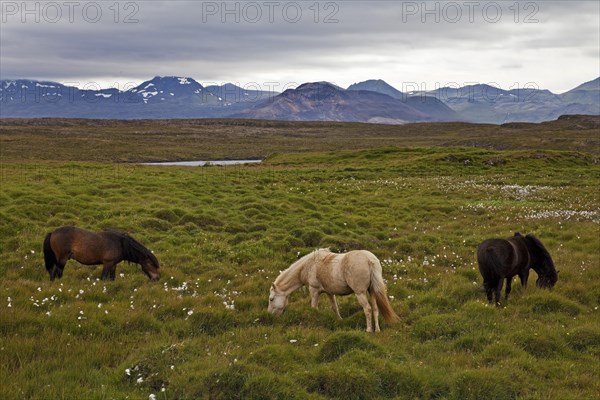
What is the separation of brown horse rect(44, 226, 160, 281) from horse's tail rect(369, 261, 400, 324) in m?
7.15

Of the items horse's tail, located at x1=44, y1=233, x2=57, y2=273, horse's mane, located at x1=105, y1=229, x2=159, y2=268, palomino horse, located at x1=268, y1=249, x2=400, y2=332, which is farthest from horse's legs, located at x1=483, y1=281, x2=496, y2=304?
horse's tail, located at x1=44, y1=233, x2=57, y2=273

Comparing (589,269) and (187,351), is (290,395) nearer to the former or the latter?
(187,351)

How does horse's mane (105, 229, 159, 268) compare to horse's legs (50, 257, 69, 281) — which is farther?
horse's mane (105, 229, 159, 268)

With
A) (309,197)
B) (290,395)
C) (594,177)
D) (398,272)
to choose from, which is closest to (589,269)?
(398,272)

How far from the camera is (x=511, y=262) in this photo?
12.7m

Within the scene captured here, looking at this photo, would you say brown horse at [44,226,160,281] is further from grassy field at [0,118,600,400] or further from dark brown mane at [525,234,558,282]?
dark brown mane at [525,234,558,282]

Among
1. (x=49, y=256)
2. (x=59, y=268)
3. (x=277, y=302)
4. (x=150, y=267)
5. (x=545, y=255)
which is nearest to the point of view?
(x=277, y=302)

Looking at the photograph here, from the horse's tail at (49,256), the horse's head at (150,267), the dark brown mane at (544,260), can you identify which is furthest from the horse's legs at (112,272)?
the dark brown mane at (544,260)

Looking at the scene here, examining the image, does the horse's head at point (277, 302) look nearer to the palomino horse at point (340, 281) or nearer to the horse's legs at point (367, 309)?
the palomino horse at point (340, 281)

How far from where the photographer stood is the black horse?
12531 millimetres

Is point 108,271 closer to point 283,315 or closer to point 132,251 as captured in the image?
point 132,251

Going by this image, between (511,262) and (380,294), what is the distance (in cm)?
411

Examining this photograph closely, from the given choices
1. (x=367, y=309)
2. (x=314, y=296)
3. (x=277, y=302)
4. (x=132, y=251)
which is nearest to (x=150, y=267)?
(x=132, y=251)

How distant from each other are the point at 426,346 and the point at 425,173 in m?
42.2
